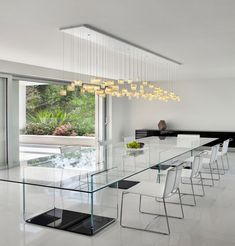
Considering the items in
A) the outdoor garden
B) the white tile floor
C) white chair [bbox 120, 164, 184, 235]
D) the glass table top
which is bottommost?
the white tile floor

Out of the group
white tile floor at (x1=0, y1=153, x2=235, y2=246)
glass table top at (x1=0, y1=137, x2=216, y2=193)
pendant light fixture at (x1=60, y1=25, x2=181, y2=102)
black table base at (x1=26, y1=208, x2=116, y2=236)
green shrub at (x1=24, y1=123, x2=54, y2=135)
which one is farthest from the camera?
green shrub at (x1=24, y1=123, x2=54, y2=135)

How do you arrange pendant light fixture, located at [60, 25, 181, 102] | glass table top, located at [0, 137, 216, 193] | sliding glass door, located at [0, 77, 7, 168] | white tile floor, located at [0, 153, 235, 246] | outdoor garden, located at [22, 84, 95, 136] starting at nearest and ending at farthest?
1. white tile floor, located at [0, 153, 235, 246]
2. glass table top, located at [0, 137, 216, 193]
3. pendant light fixture, located at [60, 25, 181, 102]
4. sliding glass door, located at [0, 77, 7, 168]
5. outdoor garden, located at [22, 84, 95, 136]

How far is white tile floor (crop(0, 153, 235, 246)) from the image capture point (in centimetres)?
333

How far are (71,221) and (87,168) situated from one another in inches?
26.6

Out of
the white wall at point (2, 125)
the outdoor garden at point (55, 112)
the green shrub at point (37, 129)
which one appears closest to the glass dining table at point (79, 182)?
the white wall at point (2, 125)

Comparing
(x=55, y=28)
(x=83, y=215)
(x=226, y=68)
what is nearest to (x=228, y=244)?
(x=83, y=215)

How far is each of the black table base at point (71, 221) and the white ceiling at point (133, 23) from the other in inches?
93.4

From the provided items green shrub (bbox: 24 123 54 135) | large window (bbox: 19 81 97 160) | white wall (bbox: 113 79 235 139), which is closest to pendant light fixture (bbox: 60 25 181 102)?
white wall (bbox: 113 79 235 139)

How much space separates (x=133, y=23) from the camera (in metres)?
4.10

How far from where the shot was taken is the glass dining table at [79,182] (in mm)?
3609

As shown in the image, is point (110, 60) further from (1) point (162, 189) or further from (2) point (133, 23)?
(1) point (162, 189)

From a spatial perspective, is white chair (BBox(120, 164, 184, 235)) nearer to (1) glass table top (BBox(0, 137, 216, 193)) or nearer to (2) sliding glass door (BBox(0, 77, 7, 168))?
(1) glass table top (BBox(0, 137, 216, 193))

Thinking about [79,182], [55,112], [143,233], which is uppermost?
[55,112]

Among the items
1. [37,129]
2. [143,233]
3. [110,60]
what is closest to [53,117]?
[37,129]
